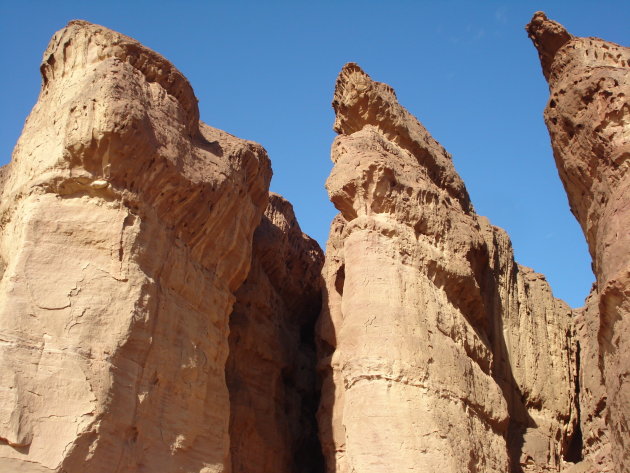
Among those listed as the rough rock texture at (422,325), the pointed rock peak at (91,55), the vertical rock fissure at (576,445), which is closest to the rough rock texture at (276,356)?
the rough rock texture at (422,325)

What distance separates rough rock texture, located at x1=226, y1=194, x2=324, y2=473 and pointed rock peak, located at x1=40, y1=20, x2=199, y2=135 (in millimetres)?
5078

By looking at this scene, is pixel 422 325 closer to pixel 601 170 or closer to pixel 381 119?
pixel 601 170

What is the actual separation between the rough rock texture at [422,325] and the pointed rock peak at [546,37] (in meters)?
3.38

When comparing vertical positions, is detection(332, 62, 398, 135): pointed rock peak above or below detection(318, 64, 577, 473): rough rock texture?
above

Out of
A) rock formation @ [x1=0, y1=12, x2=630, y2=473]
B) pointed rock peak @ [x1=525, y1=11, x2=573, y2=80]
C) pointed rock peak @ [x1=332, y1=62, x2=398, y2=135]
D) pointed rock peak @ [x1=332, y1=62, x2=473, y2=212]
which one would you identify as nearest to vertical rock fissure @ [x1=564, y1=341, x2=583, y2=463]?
rock formation @ [x1=0, y1=12, x2=630, y2=473]

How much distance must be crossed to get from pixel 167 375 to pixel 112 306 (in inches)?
47.7

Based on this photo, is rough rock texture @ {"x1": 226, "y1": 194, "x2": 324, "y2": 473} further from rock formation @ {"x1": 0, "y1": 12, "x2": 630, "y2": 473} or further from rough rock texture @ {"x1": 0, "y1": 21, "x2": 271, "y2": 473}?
rough rock texture @ {"x1": 0, "y1": 21, "x2": 271, "y2": 473}

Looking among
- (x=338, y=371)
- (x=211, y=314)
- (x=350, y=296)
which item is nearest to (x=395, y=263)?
(x=350, y=296)

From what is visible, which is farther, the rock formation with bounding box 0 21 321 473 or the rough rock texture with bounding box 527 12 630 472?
the rock formation with bounding box 0 21 321 473

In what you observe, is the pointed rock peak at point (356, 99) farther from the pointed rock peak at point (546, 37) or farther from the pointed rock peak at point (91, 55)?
the pointed rock peak at point (91, 55)

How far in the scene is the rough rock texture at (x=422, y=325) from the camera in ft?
41.2

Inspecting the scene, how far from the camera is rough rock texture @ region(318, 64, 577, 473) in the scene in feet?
41.2

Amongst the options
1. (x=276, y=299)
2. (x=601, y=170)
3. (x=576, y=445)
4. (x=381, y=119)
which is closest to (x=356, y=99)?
(x=381, y=119)

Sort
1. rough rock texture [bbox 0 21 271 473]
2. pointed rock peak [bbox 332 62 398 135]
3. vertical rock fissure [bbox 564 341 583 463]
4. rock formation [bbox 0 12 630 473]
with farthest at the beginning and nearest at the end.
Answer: pointed rock peak [bbox 332 62 398 135]
vertical rock fissure [bbox 564 341 583 463]
rock formation [bbox 0 12 630 473]
rough rock texture [bbox 0 21 271 473]
